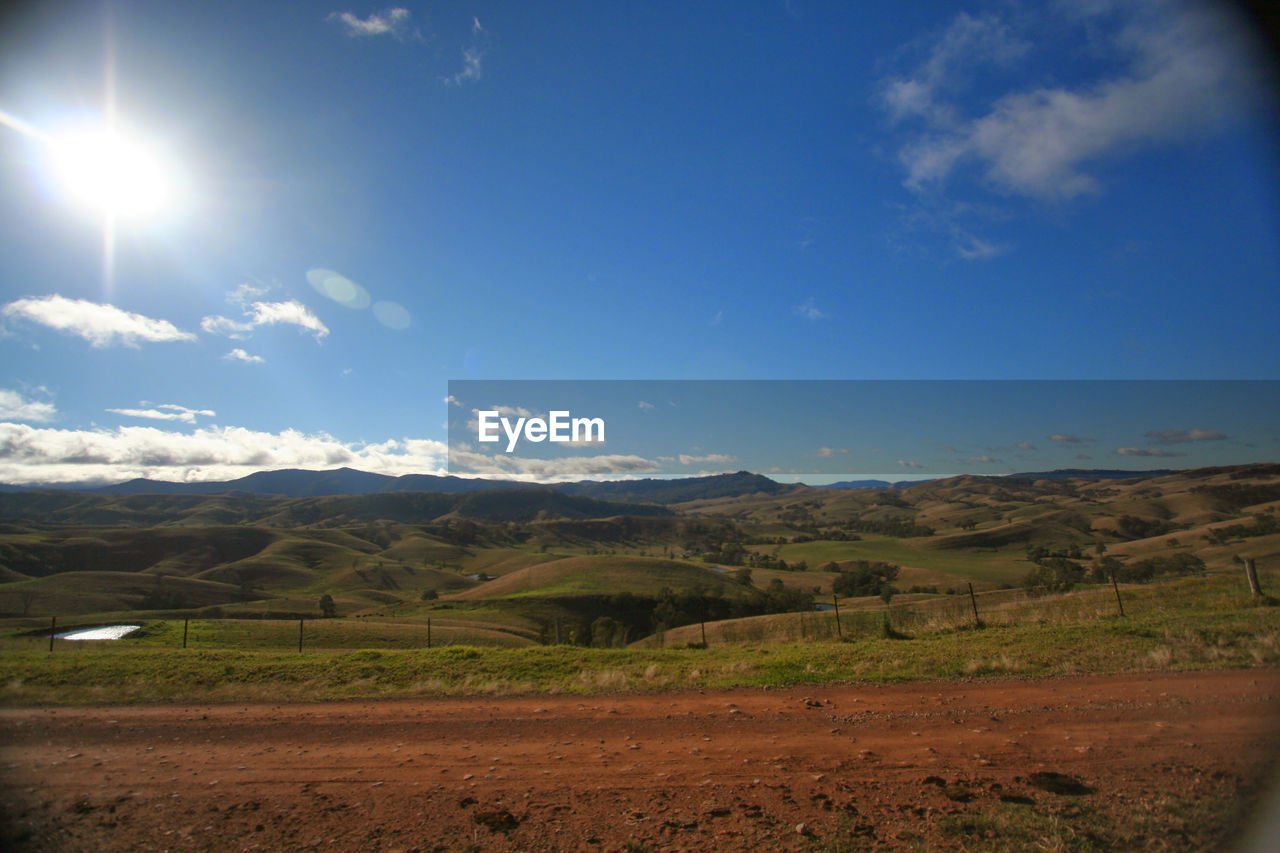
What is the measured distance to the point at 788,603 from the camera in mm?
84062

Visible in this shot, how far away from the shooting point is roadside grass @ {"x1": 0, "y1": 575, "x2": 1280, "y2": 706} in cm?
1274

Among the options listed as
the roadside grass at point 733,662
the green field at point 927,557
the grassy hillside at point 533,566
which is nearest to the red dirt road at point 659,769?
the roadside grass at point 733,662

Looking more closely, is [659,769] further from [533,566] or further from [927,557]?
[927,557]

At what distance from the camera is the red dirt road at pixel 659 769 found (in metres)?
6.17

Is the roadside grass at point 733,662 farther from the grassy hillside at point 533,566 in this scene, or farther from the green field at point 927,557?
the green field at point 927,557

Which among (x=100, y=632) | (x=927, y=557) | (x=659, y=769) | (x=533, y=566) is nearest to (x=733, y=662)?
(x=659, y=769)

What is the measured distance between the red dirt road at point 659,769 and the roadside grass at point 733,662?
5.85 ft

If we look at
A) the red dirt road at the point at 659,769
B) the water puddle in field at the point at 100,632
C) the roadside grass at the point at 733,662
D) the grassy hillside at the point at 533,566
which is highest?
the red dirt road at the point at 659,769

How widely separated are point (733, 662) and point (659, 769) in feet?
27.2

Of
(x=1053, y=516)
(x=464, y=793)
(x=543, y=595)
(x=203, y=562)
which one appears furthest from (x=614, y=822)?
(x=1053, y=516)

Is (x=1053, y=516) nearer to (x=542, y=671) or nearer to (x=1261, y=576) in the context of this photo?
(x=1261, y=576)

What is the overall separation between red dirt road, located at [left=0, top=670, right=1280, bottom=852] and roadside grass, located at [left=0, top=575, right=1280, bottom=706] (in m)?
1.78

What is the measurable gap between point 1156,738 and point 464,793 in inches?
350

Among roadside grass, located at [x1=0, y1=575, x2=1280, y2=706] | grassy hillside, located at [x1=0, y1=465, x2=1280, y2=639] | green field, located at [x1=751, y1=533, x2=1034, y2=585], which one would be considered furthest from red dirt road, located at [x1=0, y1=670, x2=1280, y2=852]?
green field, located at [x1=751, y1=533, x2=1034, y2=585]
